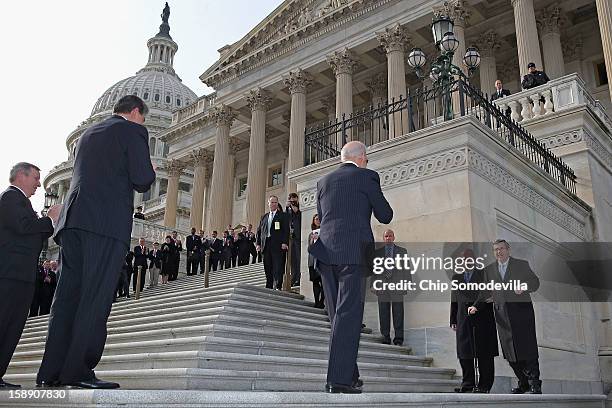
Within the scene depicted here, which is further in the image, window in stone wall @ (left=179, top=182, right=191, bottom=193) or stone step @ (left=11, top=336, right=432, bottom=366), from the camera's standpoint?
window in stone wall @ (left=179, top=182, right=191, bottom=193)

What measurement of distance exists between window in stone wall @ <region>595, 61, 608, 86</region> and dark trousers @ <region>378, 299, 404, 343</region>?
22.7 m

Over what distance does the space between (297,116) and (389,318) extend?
22.9m

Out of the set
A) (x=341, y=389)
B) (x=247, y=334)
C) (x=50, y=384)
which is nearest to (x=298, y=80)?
(x=247, y=334)

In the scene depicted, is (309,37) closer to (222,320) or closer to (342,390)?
(222,320)

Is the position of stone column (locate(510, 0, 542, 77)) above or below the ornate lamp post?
above

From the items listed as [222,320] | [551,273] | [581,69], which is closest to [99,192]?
[222,320]

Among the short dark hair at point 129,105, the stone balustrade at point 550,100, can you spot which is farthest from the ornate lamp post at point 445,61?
the short dark hair at point 129,105

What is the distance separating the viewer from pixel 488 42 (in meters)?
28.2

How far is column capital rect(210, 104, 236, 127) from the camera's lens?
118 ft

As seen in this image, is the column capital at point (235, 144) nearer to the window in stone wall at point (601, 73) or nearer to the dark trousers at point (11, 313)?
the window in stone wall at point (601, 73)

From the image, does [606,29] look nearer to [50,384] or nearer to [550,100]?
[550,100]

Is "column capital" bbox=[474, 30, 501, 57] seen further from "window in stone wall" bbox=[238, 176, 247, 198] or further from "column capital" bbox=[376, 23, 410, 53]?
"window in stone wall" bbox=[238, 176, 247, 198]

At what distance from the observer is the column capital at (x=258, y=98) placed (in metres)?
34.1

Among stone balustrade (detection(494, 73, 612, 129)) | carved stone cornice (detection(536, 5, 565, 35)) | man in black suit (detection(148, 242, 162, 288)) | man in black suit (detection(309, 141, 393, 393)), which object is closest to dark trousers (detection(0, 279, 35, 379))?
man in black suit (detection(309, 141, 393, 393))
